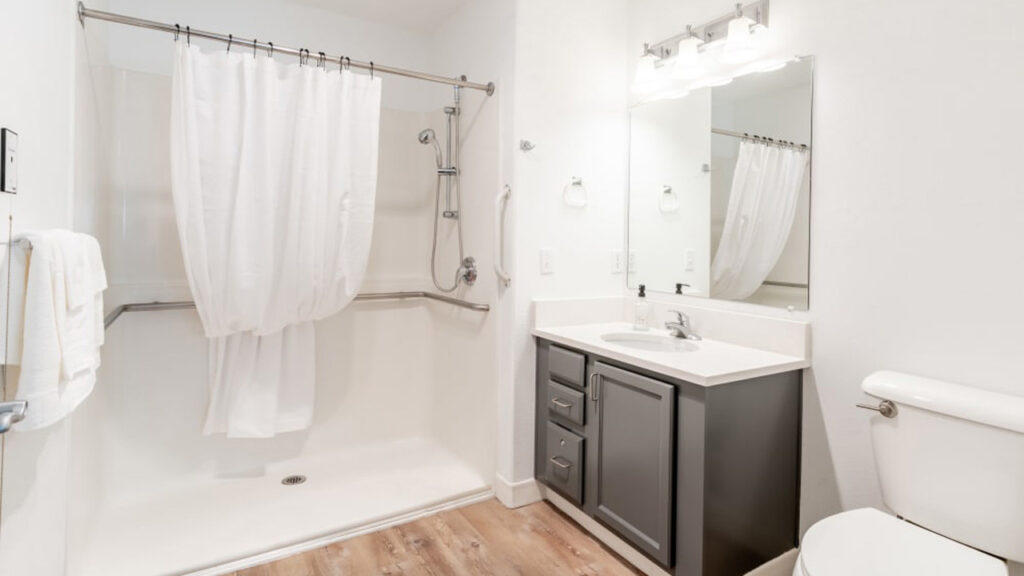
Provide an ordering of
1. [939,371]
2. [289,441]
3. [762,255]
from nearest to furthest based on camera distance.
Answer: [939,371] < [762,255] < [289,441]

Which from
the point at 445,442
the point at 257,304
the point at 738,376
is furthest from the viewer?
the point at 445,442

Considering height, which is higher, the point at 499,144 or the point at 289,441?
the point at 499,144

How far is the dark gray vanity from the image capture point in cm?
167

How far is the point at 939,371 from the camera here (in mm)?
1535

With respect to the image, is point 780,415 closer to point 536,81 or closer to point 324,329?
point 536,81

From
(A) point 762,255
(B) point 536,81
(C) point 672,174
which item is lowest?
(A) point 762,255

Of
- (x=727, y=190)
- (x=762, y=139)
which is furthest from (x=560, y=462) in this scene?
(x=762, y=139)

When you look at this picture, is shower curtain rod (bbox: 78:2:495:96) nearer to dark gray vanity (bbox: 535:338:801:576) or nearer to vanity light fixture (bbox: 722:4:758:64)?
vanity light fixture (bbox: 722:4:758:64)

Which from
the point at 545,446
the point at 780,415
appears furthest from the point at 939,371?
the point at 545,446

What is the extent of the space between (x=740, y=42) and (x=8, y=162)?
2165mm

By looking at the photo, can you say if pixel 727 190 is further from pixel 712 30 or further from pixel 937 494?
pixel 937 494

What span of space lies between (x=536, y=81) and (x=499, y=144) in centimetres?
31

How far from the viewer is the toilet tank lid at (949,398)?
1.29 m

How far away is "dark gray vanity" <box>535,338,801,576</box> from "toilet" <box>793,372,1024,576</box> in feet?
1.09
